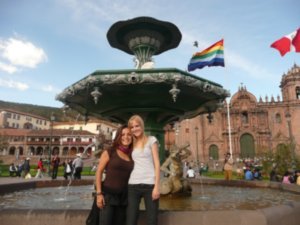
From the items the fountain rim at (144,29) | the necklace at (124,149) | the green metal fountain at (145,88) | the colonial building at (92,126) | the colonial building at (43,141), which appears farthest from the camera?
the colonial building at (92,126)

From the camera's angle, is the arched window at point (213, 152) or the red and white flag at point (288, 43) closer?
the red and white flag at point (288, 43)

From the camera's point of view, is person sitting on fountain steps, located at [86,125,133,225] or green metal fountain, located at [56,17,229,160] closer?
person sitting on fountain steps, located at [86,125,133,225]

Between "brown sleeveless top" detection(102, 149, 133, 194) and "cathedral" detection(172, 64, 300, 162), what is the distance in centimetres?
5114

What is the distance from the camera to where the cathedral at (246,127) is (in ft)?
178

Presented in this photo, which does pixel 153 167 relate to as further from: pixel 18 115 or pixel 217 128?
pixel 18 115

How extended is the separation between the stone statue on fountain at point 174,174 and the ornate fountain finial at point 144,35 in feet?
7.52

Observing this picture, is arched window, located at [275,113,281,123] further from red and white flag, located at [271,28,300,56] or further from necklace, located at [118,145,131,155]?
necklace, located at [118,145,131,155]

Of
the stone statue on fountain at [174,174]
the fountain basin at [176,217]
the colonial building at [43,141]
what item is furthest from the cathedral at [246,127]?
the fountain basin at [176,217]

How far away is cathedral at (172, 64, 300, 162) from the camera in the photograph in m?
54.2

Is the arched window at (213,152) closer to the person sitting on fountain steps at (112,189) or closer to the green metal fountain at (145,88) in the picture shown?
the green metal fountain at (145,88)

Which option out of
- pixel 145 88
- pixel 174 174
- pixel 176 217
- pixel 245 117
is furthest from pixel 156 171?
pixel 245 117

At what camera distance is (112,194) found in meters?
2.67

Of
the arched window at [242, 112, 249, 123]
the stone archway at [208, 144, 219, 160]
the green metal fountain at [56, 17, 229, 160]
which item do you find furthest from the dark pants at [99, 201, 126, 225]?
the arched window at [242, 112, 249, 123]

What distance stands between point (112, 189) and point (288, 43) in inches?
393
